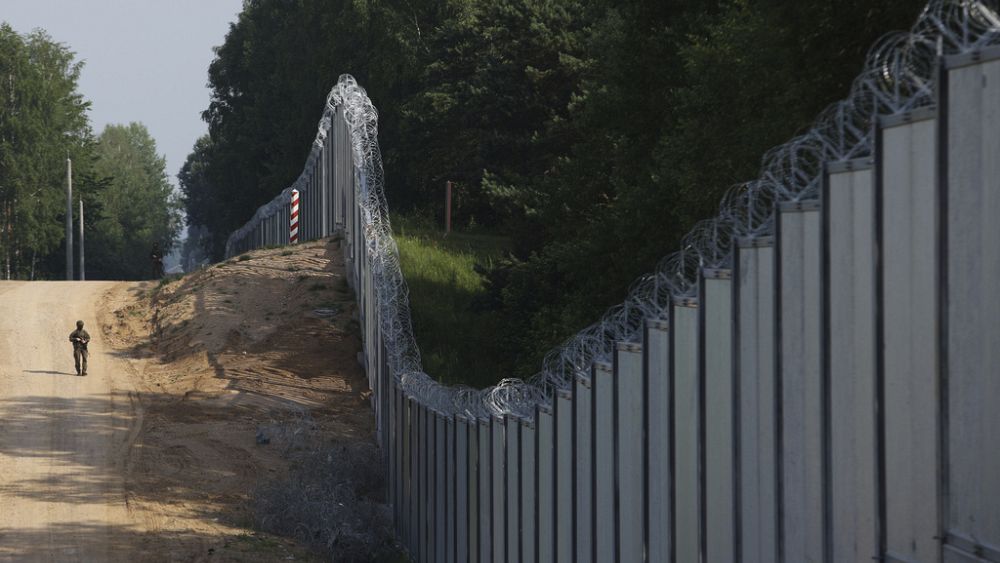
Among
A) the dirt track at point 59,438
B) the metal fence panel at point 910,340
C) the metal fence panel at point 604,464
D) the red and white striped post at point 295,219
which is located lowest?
the dirt track at point 59,438

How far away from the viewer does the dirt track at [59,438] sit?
1569 cm

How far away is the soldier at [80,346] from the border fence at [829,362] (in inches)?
642

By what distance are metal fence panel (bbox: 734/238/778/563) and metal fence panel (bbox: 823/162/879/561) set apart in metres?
0.49

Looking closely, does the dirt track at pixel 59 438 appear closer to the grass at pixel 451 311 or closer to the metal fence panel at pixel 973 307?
the grass at pixel 451 311

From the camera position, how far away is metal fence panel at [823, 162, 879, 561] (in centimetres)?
591

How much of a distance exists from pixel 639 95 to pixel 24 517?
12.5m

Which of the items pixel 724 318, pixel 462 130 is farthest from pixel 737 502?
pixel 462 130

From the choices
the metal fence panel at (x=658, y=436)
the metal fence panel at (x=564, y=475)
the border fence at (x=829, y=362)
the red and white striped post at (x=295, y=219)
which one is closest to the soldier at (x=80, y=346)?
the red and white striped post at (x=295, y=219)

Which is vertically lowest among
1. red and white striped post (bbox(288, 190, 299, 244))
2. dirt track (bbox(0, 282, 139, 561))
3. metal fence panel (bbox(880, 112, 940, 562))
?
dirt track (bbox(0, 282, 139, 561))

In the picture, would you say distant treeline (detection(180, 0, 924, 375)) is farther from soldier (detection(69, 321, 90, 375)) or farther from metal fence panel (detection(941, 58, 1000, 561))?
metal fence panel (detection(941, 58, 1000, 561))

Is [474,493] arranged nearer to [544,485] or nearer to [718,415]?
[544,485]

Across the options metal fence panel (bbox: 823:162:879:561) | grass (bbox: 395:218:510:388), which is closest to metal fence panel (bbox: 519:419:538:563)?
metal fence panel (bbox: 823:162:879:561)

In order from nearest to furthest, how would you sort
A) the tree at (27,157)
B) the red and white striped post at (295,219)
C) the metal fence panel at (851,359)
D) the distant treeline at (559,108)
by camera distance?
the metal fence panel at (851,359) → the distant treeline at (559,108) → the red and white striped post at (295,219) → the tree at (27,157)

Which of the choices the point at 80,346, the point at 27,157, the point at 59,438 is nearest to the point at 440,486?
the point at 59,438
